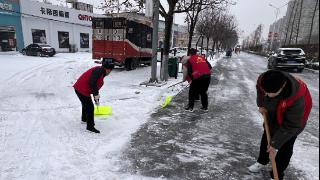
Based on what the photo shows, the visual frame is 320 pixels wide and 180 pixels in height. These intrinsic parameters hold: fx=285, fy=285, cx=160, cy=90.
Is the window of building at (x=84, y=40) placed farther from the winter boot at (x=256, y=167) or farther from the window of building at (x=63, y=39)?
the winter boot at (x=256, y=167)

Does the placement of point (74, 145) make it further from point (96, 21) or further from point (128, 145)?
point (96, 21)

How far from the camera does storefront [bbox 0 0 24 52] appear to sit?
2455cm

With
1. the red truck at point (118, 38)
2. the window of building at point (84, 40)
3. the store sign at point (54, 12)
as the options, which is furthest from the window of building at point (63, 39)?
the red truck at point (118, 38)

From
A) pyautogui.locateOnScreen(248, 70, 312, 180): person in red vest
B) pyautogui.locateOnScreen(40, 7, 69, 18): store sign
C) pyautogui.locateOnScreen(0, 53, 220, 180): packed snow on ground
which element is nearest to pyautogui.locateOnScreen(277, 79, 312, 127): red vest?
pyautogui.locateOnScreen(248, 70, 312, 180): person in red vest

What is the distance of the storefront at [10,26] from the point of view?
2455 centimetres

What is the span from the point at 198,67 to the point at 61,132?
11.6 ft

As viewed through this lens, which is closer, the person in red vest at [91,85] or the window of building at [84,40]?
the person in red vest at [91,85]

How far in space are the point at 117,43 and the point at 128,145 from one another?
37.8ft

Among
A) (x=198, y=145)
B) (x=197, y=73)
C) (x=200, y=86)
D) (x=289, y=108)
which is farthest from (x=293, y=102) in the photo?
(x=200, y=86)

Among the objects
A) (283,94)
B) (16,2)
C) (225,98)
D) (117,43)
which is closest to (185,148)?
(283,94)

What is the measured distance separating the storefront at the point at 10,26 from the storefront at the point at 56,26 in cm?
65

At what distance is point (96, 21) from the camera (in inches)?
634

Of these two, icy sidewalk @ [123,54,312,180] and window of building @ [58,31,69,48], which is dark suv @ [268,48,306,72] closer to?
icy sidewalk @ [123,54,312,180]

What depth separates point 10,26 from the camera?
83.4 ft
